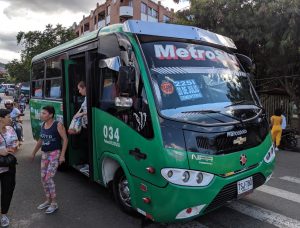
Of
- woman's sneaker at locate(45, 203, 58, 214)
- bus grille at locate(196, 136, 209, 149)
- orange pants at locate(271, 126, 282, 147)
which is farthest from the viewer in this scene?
orange pants at locate(271, 126, 282, 147)

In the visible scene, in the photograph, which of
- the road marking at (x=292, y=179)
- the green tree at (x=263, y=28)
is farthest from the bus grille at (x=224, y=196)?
the green tree at (x=263, y=28)

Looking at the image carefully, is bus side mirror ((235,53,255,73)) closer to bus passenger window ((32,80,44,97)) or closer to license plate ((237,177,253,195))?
license plate ((237,177,253,195))

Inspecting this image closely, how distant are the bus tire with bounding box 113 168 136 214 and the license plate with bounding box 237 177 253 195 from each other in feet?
4.97

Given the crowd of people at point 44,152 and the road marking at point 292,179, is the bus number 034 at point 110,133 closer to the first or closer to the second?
the crowd of people at point 44,152

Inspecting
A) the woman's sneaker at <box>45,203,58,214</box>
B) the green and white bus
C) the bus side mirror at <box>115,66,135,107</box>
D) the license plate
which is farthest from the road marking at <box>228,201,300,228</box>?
the woman's sneaker at <box>45,203,58,214</box>

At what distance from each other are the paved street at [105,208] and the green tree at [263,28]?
692 centimetres

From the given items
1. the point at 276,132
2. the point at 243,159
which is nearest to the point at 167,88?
the point at 243,159

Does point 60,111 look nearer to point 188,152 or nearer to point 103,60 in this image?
point 103,60

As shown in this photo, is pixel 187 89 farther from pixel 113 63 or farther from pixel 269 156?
pixel 269 156

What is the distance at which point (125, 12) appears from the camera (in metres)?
42.2

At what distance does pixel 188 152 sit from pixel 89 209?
2209 millimetres

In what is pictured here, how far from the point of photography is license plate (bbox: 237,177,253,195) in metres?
4.21

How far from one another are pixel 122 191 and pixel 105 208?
1.72 feet

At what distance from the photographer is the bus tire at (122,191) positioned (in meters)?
4.80
